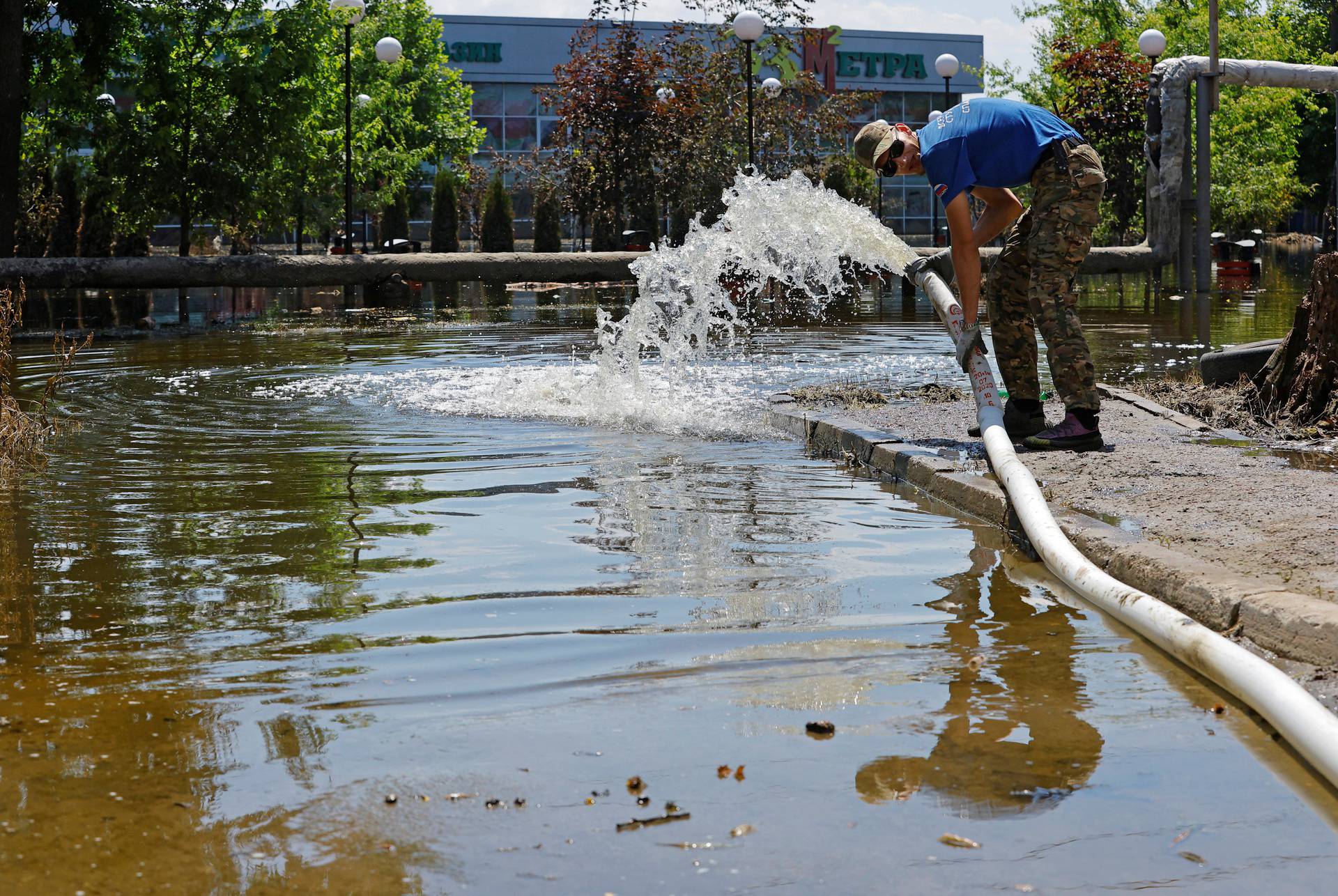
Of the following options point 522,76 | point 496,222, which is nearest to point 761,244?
point 496,222

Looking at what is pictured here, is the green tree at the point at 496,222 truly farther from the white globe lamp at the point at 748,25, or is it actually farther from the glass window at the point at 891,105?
the glass window at the point at 891,105

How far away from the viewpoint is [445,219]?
40.1 m

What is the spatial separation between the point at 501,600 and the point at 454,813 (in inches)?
68.0

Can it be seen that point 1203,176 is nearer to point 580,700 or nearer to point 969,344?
point 969,344

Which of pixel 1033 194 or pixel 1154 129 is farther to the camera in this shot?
pixel 1154 129

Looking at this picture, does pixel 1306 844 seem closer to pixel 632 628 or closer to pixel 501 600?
pixel 632 628

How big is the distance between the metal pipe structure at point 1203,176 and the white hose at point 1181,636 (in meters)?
16.1

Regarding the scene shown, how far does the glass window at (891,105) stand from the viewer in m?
67.0

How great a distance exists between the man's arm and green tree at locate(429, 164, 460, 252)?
33332 millimetres

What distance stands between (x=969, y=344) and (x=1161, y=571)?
283 cm

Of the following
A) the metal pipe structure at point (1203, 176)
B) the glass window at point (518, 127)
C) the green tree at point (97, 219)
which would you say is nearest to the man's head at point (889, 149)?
the metal pipe structure at point (1203, 176)

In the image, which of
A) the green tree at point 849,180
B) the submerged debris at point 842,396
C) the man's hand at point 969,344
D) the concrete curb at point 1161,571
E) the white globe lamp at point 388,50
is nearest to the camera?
the concrete curb at point 1161,571

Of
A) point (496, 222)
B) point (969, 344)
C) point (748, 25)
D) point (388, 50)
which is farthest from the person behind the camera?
point (496, 222)

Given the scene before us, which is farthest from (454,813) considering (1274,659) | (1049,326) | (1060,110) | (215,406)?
(1060,110)
